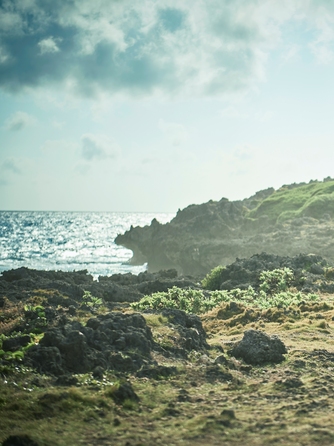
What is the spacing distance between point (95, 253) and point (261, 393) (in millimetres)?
118251

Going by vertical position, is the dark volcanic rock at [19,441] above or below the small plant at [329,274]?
below

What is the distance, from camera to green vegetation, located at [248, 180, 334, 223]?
9662cm

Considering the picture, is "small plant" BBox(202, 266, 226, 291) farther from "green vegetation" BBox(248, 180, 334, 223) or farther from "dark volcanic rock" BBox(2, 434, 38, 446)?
"green vegetation" BBox(248, 180, 334, 223)

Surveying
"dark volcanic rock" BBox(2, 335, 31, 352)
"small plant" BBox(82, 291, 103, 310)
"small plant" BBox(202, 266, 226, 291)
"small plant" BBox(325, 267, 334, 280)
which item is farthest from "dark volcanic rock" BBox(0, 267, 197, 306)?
"small plant" BBox(325, 267, 334, 280)

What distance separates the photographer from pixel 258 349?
16.8m

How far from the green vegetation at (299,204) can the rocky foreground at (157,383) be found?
77.1 m

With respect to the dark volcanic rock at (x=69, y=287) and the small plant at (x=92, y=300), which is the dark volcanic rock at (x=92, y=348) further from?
the small plant at (x=92, y=300)

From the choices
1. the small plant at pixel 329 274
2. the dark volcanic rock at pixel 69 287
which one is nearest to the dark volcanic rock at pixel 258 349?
the dark volcanic rock at pixel 69 287

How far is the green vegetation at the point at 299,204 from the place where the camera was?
9662 cm

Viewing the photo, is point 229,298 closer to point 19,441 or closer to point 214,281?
point 214,281

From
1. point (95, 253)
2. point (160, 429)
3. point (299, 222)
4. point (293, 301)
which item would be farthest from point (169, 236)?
point (160, 429)

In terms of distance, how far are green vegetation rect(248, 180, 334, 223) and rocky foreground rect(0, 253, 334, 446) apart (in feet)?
253

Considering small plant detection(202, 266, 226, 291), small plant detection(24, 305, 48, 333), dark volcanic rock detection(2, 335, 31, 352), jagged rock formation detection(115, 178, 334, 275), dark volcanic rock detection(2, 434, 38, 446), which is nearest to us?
dark volcanic rock detection(2, 434, 38, 446)

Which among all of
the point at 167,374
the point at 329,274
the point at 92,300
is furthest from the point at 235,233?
the point at 167,374
